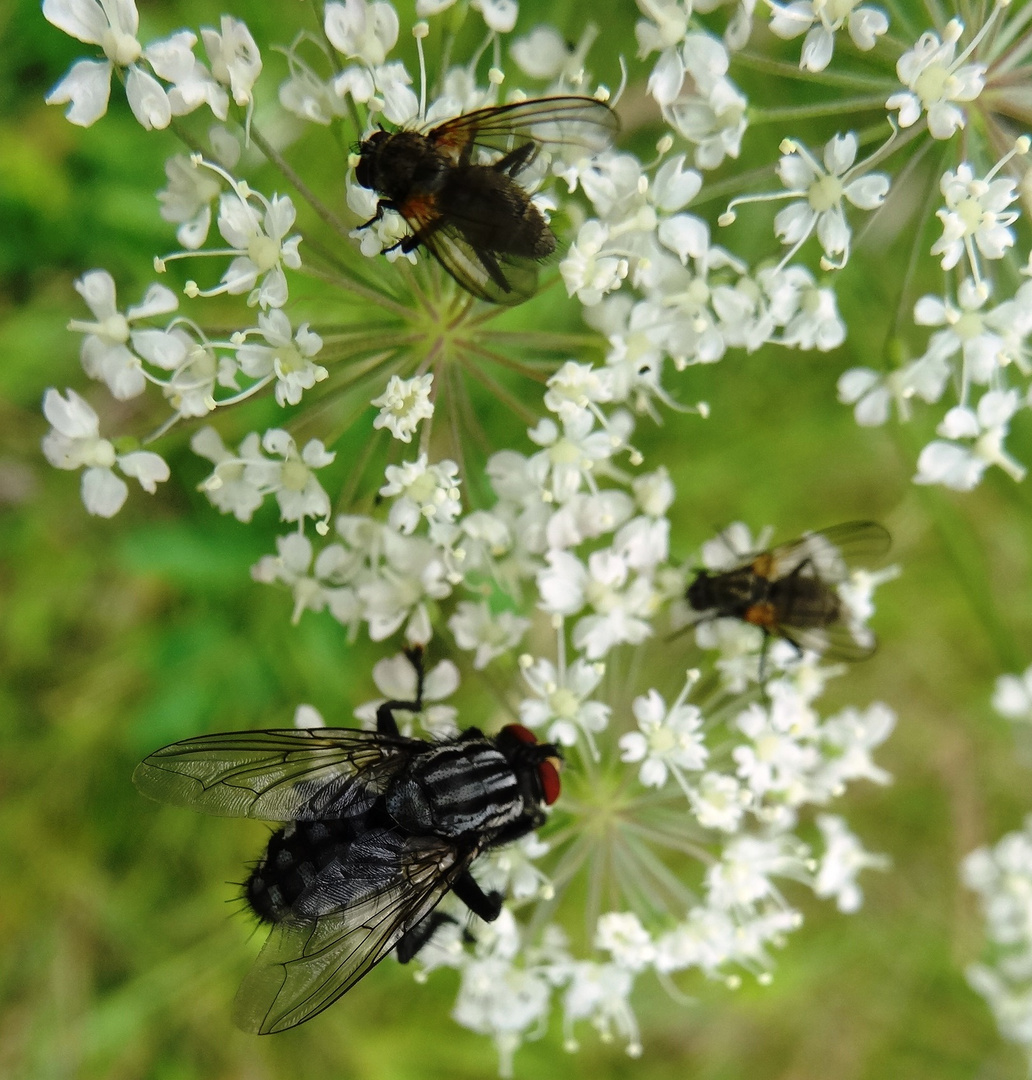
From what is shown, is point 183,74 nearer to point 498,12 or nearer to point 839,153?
point 498,12

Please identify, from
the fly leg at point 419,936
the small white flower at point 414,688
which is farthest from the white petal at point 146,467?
the fly leg at point 419,936

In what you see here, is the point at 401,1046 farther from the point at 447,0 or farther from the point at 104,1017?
the point at 447,0

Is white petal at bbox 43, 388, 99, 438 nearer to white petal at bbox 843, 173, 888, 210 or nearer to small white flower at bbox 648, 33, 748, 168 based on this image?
small white flower at bbox 648, 33, 748, 168

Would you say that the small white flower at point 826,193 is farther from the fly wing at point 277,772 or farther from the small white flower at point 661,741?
the fly wing at point 277,772

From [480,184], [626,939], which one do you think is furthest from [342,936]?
[480,184]

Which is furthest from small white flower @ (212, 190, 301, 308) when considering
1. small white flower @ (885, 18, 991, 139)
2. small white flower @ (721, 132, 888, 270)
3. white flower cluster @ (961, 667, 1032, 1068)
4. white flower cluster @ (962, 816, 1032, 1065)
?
white flower cluster @ (962, 816, 1032, 1065)
